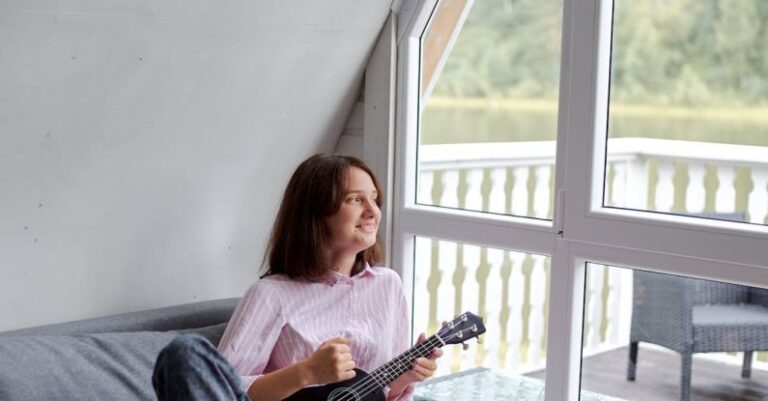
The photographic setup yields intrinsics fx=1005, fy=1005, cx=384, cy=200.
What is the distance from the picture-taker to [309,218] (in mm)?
2271

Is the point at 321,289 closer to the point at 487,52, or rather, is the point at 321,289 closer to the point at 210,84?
the point at 210,84

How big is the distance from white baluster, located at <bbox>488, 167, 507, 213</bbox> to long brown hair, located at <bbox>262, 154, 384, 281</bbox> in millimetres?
767

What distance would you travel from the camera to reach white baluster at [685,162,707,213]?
7.67 feet

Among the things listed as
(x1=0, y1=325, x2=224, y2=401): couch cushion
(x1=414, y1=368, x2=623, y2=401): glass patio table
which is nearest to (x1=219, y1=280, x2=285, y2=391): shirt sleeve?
(x1=0, y1=325, x2=224, y2=401): couch cushion

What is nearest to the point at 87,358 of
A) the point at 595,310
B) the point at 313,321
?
the point at 313,321

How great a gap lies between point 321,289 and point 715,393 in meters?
0.96

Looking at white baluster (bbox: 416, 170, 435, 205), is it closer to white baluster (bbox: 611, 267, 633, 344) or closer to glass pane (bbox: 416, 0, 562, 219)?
glass pane (bbox: 416, 0, 562, 219)

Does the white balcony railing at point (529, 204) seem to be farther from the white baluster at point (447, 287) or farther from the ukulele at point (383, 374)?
the ukulele at point (383, 374)

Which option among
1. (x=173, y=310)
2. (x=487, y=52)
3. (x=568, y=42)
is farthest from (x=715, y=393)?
(x=173, y=310)

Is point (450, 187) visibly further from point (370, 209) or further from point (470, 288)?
point (370, 209)

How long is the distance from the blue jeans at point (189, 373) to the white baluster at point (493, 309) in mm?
1370

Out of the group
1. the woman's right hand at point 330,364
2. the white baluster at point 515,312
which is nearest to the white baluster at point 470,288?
the white baluster at point 515,312

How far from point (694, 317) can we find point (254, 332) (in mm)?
1036

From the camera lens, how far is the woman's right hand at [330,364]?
197 cm
